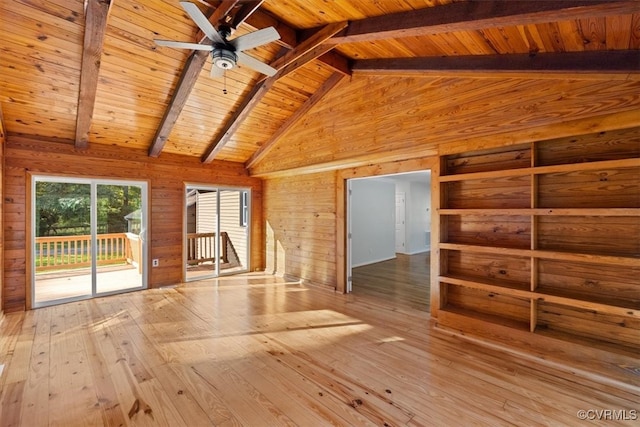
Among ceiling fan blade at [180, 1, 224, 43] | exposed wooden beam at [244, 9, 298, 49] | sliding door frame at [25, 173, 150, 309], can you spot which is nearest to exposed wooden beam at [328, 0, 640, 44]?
exposed wooden beam at [244, 9, 298, 49]

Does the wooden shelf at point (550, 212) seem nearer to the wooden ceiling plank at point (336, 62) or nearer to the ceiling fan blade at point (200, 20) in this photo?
the wooden ceiling plank at point (336, 62)

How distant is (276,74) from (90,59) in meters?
2.12

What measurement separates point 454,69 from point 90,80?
4.24 meters

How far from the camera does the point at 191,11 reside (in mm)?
1960

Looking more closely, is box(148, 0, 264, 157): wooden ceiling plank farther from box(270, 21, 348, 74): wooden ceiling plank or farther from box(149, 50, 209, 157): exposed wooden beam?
box(270, 21, 348, 74): wooden ceiling plank

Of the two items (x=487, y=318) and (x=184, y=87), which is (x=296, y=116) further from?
(x=487, y=318)

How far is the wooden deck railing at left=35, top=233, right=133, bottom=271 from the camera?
15.0 ft

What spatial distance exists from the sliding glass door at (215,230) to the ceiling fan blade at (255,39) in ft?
15.0

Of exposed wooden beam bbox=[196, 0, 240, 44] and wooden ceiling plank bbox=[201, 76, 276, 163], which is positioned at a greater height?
exposed wooden beam bbox=[196, 0, 240, 44]

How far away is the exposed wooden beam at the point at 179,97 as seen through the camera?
11.3 ft

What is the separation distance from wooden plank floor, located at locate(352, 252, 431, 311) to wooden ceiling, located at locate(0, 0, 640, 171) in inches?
100

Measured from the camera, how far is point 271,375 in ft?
8.33

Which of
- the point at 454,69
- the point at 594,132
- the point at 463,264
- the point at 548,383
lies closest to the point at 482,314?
the point at 463,264

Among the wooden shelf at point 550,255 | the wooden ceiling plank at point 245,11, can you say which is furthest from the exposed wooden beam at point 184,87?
the wooden shelf at point 550,255
